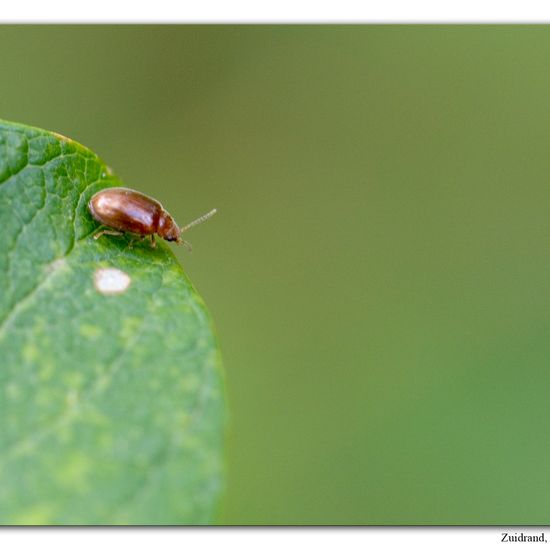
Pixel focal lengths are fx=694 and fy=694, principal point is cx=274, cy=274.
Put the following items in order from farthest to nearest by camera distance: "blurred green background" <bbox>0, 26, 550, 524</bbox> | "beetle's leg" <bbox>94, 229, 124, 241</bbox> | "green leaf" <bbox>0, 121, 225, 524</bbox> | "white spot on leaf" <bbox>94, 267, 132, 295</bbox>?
"blurred green background" <bbox>0, 26, 550, 524</bbox> → "beetle's leg" <bbox>94, 229, 124, 241</bbox> → "white spot on leaf" <bbox>94, 267, 132, 295</bbox> → "green leaf" <bbox>0, 121, 225, 524</bbox>

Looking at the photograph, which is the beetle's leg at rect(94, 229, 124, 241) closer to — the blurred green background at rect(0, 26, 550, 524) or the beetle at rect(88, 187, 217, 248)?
the beetle at rect(88, 187, 217, 248)

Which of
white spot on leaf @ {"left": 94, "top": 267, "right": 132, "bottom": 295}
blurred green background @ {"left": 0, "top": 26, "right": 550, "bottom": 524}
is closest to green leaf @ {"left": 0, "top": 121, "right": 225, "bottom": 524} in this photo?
white spot on leaf @ {"left": 94, "top": 267, "right": 132, "bottom": 295}

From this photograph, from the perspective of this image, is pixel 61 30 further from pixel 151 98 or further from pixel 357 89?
pixel 357 89

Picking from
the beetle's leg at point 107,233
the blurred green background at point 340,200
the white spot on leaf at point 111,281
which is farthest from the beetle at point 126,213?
the blurred green background at point 340,200

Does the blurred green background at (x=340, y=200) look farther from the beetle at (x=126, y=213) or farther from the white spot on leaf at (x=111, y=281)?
the white spot on leaf at (x=111, y=281)

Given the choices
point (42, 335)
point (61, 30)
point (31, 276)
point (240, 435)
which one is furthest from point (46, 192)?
point (61, 30)
